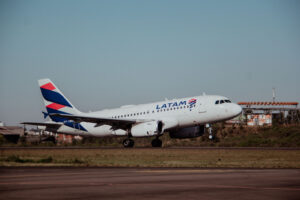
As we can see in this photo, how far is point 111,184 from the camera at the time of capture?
14859 millimetres

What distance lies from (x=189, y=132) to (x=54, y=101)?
1590 centimetres

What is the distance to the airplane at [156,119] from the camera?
43594 mm

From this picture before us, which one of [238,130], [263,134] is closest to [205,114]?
[263,134]

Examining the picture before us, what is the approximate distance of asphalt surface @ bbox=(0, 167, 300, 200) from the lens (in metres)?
12.2

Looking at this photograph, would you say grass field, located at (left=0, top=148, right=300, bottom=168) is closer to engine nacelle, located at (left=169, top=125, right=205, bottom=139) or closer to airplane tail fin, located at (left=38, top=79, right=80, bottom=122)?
engine nacelle, located at (left=169, top=125, right=205, bottom=139)

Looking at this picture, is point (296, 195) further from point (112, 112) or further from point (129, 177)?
point (112, 112)

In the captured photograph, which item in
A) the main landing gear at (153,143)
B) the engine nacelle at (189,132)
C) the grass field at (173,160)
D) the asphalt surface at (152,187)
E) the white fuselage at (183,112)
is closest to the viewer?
the asphalt surface at (152,187)

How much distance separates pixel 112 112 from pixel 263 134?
63.7 feet

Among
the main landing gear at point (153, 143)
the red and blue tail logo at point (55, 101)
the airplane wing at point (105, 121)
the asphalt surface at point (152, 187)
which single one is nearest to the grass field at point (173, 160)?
the asphalt surface at point (152, 187)

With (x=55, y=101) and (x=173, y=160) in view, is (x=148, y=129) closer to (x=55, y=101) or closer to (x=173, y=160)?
(x=55, y=101)

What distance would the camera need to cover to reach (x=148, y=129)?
44594mm

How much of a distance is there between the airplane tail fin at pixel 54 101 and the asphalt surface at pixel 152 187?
36250 mm

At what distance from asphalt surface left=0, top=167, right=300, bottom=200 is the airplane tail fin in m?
36.2

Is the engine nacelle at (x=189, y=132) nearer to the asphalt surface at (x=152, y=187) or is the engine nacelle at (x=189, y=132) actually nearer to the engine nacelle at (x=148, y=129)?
the engine nacelle at (x=148, y=129)
